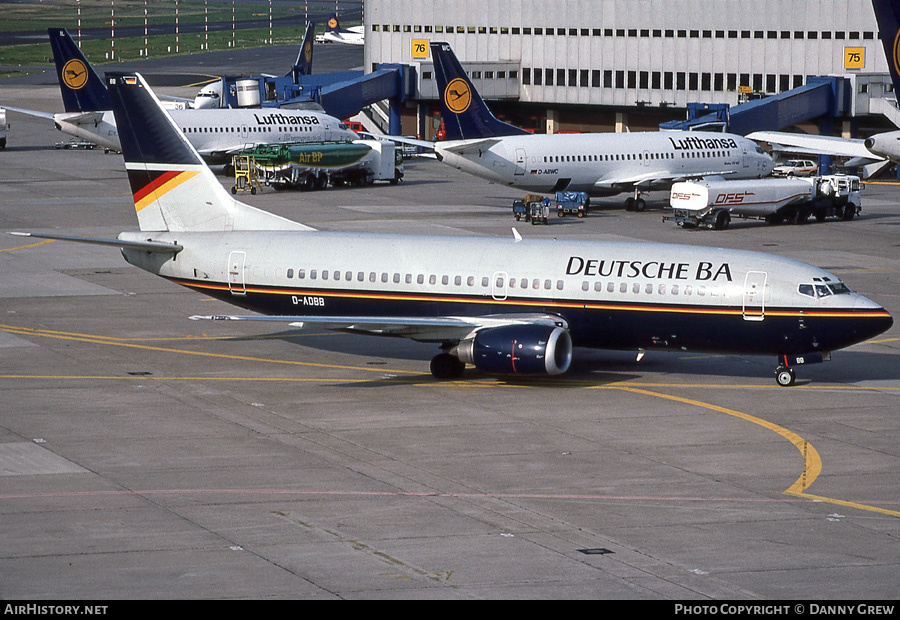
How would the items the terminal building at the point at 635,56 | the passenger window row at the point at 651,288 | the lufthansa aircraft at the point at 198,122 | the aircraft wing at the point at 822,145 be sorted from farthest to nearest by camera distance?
the terminal building at the point at 635,56
the lufthansa aircraft at the point at 198,122
the aircraft wing at the point at 822,145
the passenger window row at the point at 651,288

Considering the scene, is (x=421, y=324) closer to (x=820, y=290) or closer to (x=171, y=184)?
(x=171, y=184)

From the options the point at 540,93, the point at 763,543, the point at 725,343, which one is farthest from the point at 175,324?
the point at 540,93

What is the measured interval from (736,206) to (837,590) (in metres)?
58.8

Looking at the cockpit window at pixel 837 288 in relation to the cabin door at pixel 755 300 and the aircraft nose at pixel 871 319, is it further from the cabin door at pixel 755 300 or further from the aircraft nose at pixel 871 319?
the cabin door at pixel 755 300

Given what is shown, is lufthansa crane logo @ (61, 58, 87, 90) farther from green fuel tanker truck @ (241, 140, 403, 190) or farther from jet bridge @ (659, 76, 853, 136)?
jet bridge @ (659, 76, 853, 136)

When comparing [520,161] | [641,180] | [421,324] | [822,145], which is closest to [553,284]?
[421,324]

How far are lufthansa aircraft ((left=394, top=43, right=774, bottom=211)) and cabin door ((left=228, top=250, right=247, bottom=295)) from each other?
4215cm

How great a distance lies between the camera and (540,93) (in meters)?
136

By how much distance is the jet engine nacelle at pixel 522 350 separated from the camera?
3997 cm

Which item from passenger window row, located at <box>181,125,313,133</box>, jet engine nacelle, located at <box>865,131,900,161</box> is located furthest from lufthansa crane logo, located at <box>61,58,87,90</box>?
jet engine nacelle, located at <box>865,131,900,161</box>

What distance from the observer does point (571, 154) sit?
89250 millimetres

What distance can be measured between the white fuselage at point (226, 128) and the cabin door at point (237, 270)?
62433mm

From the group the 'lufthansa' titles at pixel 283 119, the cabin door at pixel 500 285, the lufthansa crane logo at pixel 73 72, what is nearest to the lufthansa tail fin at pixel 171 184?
the cabin door at pixel 500 285

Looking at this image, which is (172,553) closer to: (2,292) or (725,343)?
(725,343)
